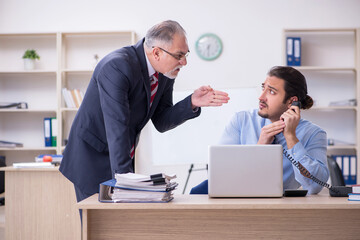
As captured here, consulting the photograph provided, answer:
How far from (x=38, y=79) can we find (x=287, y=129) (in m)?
3.87

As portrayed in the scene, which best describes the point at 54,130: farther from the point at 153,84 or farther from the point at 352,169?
the point at 352,169

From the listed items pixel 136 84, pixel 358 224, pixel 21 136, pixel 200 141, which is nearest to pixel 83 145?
pixel 136 84

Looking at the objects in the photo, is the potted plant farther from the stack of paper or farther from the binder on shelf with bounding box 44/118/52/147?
the stack of paper

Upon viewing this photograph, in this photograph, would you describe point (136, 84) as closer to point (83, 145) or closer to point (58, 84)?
point (83, 145)

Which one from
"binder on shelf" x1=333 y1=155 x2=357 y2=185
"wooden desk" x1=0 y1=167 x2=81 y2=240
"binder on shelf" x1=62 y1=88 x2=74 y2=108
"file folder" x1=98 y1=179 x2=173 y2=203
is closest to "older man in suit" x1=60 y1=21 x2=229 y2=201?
"file folder" x1=98 y1=179 x2=173 y2=203

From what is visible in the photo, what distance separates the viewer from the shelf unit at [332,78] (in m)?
4.97

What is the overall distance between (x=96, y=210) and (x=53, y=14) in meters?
4.07

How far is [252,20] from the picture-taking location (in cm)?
502

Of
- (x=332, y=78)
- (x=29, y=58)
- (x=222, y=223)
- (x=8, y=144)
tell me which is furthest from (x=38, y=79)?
(x=222, y=223)

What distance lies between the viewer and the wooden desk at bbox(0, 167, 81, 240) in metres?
3.17

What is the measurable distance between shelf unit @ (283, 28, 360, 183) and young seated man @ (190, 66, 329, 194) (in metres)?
2.75

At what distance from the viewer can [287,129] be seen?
78.3 inches

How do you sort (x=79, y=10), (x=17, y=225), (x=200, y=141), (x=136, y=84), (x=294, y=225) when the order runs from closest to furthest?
(x=294, y=225)
(x=136, y=84)
(x=17, y=225)
(x=200, y=141)
(x=79, y=10)

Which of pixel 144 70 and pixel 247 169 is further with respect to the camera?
pixel 144 70
